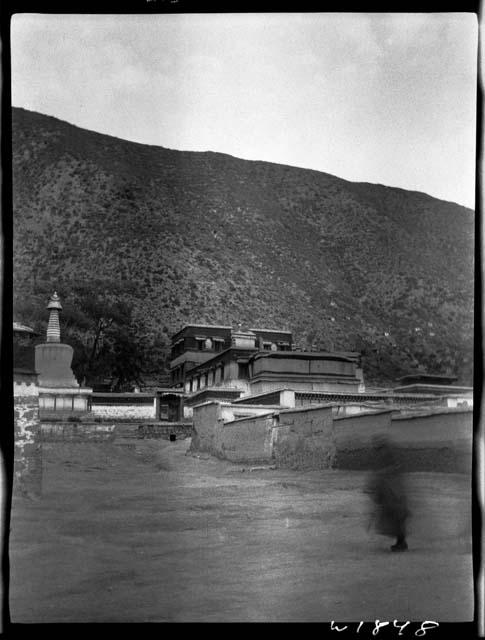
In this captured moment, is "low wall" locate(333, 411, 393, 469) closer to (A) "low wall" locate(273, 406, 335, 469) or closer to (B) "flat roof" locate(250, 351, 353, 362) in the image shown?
(A) "low wall" locate(273, 406, 335, 469)

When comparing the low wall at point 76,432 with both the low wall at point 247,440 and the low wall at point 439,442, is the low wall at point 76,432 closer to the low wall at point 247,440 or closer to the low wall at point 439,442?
the low wall at point 247,440

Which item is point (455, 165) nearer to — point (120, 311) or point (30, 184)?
point (120, 311)

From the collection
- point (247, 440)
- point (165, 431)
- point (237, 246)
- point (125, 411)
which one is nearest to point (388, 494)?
point (247, 440)

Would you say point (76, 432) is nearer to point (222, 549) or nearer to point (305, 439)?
point (222, 549)

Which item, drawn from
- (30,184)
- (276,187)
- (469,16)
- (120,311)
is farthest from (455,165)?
(30,184)
